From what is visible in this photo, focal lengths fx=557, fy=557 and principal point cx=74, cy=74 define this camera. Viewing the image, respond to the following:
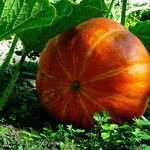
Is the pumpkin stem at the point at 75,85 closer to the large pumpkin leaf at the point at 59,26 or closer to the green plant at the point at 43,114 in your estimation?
the green plant at the point at 43,114

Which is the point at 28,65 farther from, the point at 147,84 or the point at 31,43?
the point at 147,84

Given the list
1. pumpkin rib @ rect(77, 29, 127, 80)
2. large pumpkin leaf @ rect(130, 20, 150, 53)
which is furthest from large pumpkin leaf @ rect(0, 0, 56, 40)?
large pumpkin leaf @ rect(130, 20, 150, 53)

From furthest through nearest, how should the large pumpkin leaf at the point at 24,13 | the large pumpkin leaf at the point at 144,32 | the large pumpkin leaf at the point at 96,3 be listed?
the large pumpkin leaf at the point at 144,32, the large pumpkin leaf at the point at 96,3, the large pumpkin leaf at the point at 24,13

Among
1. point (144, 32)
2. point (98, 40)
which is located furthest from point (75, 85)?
point (144, 32)

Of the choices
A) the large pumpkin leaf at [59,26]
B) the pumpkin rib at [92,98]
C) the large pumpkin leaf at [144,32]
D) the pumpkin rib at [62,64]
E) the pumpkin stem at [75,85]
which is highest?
the large pumpkin leaf at [59,26]

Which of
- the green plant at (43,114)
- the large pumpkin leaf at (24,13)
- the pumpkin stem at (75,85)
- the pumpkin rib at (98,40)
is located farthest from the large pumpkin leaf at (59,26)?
the large pumpkin leaf at (24,13)

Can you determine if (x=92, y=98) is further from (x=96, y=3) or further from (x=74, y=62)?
(x=96, y=3)

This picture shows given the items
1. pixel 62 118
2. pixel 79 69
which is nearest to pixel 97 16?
pixel 79 69
